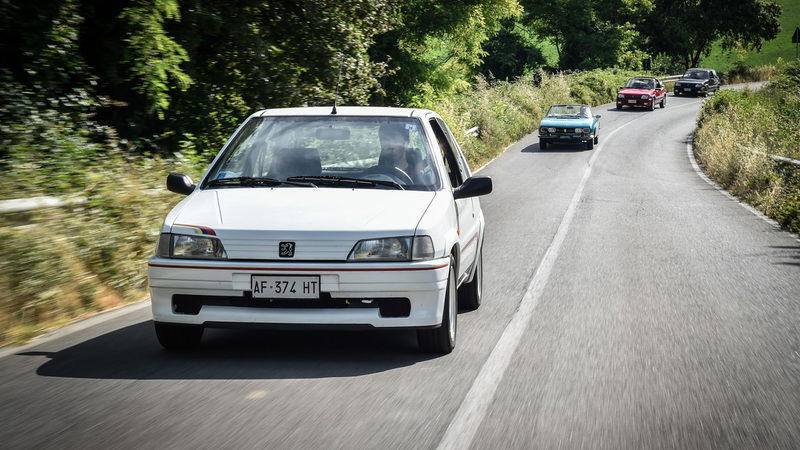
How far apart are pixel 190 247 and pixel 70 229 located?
8.30 feet

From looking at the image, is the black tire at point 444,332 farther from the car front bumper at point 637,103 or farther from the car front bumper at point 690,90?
the car front bumper at point 690,90

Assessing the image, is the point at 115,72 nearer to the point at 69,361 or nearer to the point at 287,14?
the point at 287,14

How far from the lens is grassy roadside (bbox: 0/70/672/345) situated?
6660 mm

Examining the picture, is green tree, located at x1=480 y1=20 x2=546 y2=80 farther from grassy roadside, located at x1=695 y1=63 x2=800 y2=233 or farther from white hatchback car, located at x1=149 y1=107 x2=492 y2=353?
white hatchback car, located at x1=149 y1=107 x2=492 y2=353

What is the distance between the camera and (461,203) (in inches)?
269

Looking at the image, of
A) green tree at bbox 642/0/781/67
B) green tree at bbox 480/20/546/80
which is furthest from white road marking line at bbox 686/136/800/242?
green tree at bbox 642/0/781/67

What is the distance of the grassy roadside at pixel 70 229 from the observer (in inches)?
262

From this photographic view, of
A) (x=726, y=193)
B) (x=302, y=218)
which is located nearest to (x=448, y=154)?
(x=302, y=218)

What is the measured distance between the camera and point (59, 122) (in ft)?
30.2

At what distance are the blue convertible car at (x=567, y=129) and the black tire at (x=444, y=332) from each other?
87.2ft

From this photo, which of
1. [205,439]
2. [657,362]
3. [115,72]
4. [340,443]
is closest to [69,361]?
[205,439]

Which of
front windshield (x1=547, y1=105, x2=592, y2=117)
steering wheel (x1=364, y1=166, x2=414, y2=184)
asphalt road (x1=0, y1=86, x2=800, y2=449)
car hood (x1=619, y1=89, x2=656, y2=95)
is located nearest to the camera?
asphalt road (x1=0, y1=86, x2=800, y2=449)

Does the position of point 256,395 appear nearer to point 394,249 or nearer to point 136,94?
point 394,249

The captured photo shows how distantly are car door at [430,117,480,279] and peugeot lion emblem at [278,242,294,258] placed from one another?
151cm
